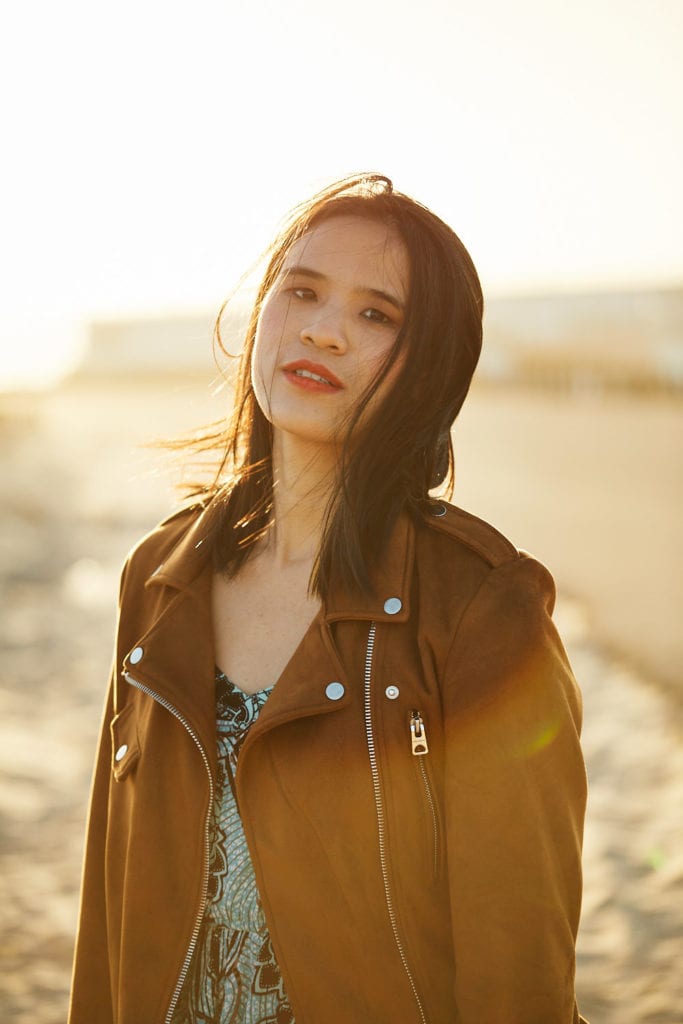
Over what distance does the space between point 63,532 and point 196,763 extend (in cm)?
1179

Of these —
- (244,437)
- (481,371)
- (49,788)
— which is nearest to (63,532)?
(49,788)

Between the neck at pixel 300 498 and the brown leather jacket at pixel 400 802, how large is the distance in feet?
0.80

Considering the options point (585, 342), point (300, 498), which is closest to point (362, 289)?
point (300, 498)

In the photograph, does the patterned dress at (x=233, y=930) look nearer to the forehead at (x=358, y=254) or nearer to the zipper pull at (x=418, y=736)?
the zipper pull at (x=418, y=736)

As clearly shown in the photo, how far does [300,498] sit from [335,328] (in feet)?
1.27

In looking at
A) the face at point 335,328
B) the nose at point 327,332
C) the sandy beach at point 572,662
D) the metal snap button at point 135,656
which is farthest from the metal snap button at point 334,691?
the sandy beach at point 572,662

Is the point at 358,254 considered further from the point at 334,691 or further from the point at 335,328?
the point at 334,691

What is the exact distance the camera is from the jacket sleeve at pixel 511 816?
1.78 metres

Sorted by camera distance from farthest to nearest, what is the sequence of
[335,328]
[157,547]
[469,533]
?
[157,547]
[335,328]
[469,533]

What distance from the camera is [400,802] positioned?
1885 mm

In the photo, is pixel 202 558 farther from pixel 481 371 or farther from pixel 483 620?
pixel 481 371

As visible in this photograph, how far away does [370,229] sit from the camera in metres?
2.18

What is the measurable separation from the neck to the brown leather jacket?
0.80 feet

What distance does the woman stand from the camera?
1817 mm
